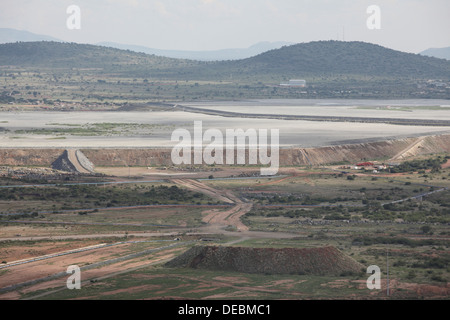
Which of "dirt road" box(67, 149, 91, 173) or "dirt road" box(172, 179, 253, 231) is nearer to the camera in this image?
"dirt road" box(172, 179, 253, 231)

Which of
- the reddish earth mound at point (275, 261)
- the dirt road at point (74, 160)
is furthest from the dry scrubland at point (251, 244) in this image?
the dirt road at point (74, 160)

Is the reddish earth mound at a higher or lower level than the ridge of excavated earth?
lower

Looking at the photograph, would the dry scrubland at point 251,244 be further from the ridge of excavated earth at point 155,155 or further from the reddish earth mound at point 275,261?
the ridge of excavated earth at point 155,155

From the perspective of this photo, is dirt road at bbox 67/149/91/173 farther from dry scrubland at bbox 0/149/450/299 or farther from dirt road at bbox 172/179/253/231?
dirt road at bbox 172/179/253/231

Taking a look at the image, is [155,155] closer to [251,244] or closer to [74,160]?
[74,160]

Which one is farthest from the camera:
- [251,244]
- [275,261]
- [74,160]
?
[74,160]

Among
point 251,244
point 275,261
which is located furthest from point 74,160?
point 275,261

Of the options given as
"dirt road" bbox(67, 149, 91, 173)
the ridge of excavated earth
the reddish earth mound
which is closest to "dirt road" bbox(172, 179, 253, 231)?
"dirt road" bbox(67, 149, 91, 173)

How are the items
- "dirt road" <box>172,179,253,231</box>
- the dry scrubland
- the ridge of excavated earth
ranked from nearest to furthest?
the dry scrubland, "dirt road" <box>172,179,253,231</box>, the ridge of excavated earth

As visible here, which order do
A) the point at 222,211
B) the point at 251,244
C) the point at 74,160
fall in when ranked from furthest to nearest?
the point at 74,160, the point at 222,211, the point at 251,244
